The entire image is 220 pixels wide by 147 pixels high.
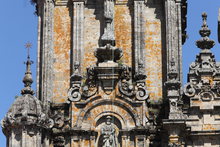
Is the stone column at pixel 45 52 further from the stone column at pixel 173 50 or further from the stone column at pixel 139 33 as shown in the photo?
the stone column at pixel 173 50

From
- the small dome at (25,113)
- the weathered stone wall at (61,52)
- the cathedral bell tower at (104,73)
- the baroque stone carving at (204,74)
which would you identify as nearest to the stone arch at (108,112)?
the cathedral bell tower at (104,73)

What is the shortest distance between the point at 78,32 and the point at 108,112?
382cm

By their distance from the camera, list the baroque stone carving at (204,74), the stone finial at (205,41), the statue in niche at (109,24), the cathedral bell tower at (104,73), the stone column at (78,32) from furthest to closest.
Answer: the stone column at (78,32) → the stone finial at (205,41) → the statue in niche at (109,24) → the baroque stone carving at (204,74) → the cathedral bell tower at (104,73)

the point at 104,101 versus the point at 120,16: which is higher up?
the point at 120,16

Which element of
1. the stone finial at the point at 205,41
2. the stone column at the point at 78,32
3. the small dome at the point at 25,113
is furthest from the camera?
the stone column at the point at 78,32

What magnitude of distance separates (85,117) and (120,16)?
469 centimetres

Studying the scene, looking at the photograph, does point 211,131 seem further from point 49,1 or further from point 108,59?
point 49,1

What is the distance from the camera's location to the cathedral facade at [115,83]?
168 ft

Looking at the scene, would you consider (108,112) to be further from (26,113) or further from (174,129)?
(26,113)

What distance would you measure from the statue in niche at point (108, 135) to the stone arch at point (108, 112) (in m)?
0.34

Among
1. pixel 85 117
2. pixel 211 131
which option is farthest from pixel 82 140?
pixel 211 131

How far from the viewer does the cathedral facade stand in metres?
51.2

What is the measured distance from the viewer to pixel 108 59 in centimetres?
5238

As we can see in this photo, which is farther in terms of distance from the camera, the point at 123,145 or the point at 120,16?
the point at 120,16
